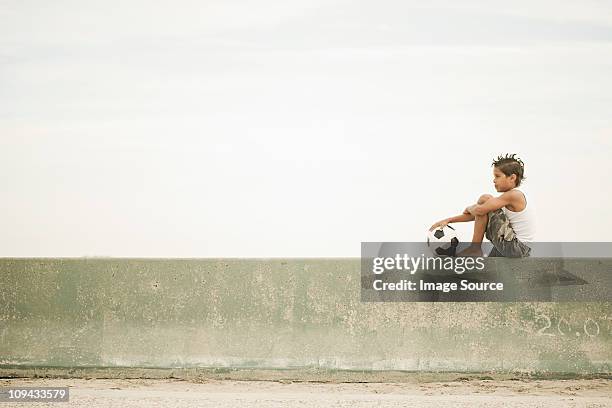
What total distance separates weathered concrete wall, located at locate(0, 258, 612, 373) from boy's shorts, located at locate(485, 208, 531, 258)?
0.48m

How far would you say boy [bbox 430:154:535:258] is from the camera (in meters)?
9.90

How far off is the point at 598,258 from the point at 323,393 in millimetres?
3006

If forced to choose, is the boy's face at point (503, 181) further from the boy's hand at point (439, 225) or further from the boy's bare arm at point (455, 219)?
the boy's hand at point (439, 225)

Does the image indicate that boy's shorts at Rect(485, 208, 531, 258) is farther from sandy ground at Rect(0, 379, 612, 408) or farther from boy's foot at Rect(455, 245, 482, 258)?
sandy ground at Rect(0, 379, 612, 408)

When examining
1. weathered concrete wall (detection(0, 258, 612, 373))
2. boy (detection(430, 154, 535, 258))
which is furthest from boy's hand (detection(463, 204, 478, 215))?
weathered concrete wall (detection(0, 258, 612, 373))

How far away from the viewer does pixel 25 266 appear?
1015cm

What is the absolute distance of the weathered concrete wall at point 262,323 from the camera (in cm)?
971

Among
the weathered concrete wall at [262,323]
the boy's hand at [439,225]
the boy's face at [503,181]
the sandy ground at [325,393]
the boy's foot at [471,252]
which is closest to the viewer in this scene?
the sandy ground at [325,393]

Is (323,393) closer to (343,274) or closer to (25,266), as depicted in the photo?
(343,274)

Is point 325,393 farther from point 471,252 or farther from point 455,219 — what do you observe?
point 455,219

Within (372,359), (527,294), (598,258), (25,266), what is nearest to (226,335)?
(372,359)

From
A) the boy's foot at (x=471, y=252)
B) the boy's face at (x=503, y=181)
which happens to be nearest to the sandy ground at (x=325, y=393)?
the boy's foot at (x=471, y=252)

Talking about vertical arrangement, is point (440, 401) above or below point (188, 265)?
below

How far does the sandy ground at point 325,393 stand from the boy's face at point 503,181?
1967 millimetres
